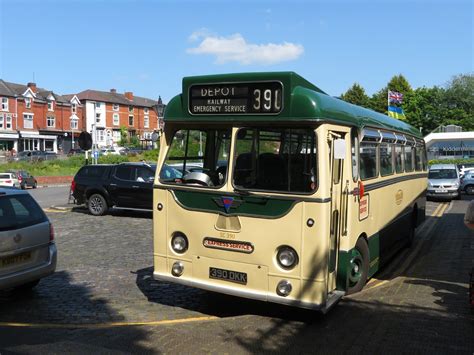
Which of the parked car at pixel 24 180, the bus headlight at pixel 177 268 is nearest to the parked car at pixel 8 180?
the parked car at pixel 24 180

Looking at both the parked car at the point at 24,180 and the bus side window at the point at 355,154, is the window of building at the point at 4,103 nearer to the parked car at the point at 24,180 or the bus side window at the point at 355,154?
the parked car at the point at 24,180

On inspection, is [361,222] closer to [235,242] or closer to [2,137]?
[235,242]

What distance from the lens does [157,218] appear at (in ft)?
20.5

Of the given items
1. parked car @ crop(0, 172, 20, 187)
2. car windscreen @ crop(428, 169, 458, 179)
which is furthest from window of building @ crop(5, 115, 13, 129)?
car windscreen @ crop(428, 169, 458, 179)

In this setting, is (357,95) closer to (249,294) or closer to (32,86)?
(32,86)

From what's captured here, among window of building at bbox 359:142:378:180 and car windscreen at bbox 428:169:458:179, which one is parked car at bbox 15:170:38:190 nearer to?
car windscreen at bbox 428:169:458:179

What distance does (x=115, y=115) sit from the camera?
8462 centimetres

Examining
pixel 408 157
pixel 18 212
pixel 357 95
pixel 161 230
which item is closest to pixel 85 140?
pixel 408 157

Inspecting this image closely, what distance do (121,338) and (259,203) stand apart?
211 cm

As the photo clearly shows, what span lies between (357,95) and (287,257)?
281 ft

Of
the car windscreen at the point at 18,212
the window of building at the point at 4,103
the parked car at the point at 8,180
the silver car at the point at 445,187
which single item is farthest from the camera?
the window of building at the point at 4,103

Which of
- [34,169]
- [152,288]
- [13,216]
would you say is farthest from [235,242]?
[34,169]

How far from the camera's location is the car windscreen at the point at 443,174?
23633 mm

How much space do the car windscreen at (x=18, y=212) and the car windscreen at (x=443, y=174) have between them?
2115cm
